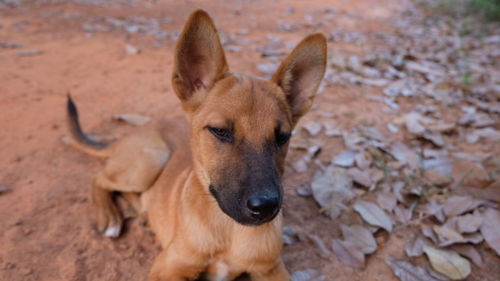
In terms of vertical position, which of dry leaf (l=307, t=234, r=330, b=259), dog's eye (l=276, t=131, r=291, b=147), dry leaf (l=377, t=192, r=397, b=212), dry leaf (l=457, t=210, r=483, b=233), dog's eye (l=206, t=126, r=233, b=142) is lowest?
dry leaf (l=307, t=234, r=330, b=259)

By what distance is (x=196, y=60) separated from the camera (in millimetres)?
2965

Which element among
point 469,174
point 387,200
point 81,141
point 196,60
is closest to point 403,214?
point 387,200

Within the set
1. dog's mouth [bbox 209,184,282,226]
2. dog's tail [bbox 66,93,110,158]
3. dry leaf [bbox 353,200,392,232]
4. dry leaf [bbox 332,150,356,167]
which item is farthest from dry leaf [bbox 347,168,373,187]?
dog's tail [bbox 66,93,110,158]

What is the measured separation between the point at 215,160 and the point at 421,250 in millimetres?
2178

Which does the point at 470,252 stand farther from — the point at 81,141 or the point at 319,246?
the point at 81,141

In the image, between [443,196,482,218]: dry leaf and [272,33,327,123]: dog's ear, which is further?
[443,196,482,218]: dry leaf

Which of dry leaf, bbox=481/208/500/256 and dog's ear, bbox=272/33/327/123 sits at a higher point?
dog's ear, bbox=272/33/327/123

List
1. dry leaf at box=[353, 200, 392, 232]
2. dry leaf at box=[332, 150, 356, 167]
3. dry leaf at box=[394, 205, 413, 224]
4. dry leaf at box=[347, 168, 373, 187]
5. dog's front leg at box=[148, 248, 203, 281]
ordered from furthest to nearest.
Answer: dry leaf at box=[332, 150, 356, 167] < dry leaf at box=[347, 168, 373, 187] < dry leaf at box=[394, 205, 413, 224] < dry leaf at box=[353, 200, 392, 232] < dog's front leg at box=[148, 248, 203, 281]

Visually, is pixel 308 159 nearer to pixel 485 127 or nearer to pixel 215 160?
pixel 215 160

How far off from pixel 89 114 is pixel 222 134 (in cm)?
343

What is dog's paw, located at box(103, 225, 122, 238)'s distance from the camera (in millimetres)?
3512

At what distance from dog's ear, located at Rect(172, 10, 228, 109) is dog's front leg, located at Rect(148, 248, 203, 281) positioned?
1.22 meters

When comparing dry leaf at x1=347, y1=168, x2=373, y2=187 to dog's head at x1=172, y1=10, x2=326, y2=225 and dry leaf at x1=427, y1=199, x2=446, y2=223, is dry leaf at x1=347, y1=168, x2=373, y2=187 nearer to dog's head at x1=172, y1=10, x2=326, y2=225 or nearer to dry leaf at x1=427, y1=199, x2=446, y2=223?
dry leaf at x1=427, y1=199, x2=446, y2=223

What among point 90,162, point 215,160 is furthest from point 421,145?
point 90,162
